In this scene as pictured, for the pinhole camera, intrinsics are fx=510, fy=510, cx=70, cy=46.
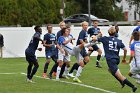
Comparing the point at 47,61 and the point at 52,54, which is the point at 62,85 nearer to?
the point at 47,61

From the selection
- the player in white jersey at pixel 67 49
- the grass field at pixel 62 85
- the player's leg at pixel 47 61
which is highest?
the player in white jersey at pixel 67 49

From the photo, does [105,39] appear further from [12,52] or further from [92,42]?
[12,52]

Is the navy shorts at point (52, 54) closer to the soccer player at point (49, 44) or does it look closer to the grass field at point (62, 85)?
the soccer player at point (49, 44)

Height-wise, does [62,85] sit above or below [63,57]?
below

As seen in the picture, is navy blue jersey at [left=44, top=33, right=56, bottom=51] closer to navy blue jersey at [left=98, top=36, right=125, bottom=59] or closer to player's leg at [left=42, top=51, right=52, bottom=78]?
player's leg at [left=42, top=51, right=52, bottom=78]

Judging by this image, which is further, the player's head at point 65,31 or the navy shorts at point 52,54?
the navy shorts at point 52,54

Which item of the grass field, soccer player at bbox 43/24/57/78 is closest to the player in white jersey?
the grass field

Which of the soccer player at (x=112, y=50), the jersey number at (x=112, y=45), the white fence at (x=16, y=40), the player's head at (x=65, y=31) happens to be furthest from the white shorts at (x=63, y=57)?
the white fence at (x=16, y=40)

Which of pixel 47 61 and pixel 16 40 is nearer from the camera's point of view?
pixel 47 61

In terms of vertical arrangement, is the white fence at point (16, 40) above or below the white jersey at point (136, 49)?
below

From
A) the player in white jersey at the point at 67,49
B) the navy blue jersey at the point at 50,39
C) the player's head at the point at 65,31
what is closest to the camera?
the player in white jersey at the point at 67,49

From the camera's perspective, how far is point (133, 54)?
50.9 ft

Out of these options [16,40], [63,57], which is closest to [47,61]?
[63,57]

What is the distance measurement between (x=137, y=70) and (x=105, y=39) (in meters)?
1.56
